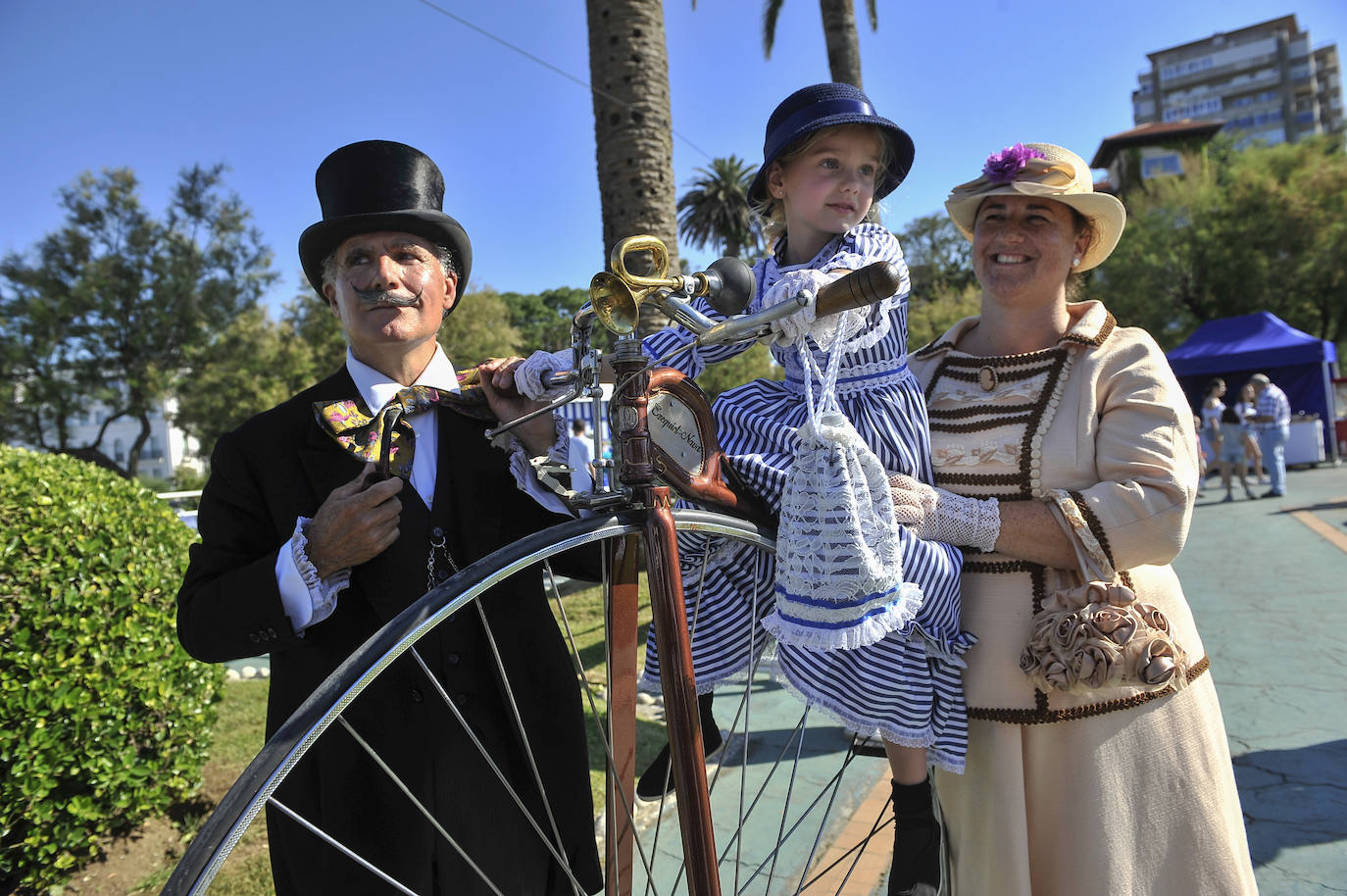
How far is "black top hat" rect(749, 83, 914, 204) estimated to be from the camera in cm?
193

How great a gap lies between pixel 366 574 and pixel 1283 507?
14.6 meters


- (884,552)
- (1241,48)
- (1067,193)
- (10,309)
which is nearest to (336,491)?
(884,552)

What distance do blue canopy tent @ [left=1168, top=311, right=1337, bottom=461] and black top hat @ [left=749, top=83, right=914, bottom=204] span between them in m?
23.6

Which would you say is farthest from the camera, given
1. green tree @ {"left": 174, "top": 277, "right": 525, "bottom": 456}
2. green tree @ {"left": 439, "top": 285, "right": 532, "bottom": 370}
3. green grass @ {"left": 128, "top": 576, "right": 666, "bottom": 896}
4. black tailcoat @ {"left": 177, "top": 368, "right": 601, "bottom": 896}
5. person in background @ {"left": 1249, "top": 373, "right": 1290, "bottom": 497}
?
green tree @ {"left": 439, "top": 285, "right": 532, "bottom": 370}

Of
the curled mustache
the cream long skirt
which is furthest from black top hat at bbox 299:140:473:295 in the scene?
the cream long skirt

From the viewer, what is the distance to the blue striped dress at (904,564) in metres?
1.78

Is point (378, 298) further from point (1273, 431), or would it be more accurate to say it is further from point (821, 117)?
point (1273, 431)

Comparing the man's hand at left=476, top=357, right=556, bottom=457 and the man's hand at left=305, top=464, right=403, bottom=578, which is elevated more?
the man's hand at left=476, top=357, right=556, bottom=457

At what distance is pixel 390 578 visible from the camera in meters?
1.77

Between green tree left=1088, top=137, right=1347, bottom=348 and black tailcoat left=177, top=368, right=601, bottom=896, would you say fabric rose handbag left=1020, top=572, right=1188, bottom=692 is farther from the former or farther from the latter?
green tree left=1088, top=137, right=1347, bottom=348

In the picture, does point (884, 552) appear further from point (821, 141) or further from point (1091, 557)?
point (821, 141)

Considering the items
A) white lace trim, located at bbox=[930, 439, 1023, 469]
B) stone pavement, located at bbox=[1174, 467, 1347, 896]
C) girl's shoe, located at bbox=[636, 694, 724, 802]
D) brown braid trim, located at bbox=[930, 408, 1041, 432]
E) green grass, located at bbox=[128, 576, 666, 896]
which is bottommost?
stone pavement, located at bbox=[1174, 467, 1347, 896]

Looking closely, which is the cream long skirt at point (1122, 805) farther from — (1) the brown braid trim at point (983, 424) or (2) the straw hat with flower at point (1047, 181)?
(2) the straw hat with flower at point (1047, 181)

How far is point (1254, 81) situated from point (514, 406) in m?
123
